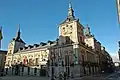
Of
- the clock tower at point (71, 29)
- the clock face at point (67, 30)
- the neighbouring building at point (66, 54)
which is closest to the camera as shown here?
the neighbouring building at point (66, 54)

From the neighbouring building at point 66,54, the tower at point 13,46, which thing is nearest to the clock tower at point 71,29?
the neighbouring building at point 66,54

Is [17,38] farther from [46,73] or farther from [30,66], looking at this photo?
[46,73]

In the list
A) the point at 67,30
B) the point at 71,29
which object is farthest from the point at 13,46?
the point at 71,29

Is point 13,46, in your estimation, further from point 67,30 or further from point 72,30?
point 72,30

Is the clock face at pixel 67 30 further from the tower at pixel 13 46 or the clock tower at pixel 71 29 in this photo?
the tower at pixel 13 46

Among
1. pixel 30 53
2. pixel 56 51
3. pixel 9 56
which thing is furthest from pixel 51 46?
pixel 9 56

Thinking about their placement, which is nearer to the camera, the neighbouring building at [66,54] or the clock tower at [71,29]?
the neighbouring building at [66,54]

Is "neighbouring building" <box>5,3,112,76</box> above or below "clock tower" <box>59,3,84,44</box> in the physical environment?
below

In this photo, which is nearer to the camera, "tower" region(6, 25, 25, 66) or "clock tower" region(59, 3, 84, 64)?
"clock tower" region(59, 3, 84, 64)

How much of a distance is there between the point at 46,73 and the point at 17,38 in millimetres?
29480

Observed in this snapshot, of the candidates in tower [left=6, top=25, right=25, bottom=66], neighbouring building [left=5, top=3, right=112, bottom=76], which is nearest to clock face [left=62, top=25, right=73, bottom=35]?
neighbouring building [left=5, top=3, right=112, bottom=76]

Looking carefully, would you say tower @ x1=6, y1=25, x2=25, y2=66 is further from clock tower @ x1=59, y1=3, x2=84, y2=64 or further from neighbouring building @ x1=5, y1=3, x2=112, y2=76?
clock tower @ x1=59, y1=3, x2=84, y2=64

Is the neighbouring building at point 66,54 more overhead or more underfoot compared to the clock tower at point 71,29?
more underfoot

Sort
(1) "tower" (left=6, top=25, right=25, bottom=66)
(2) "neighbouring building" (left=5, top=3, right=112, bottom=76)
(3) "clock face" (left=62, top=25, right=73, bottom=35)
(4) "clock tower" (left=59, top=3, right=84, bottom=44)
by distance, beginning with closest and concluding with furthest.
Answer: (2) "neighbouring building" (left=5, top=3, right=112, bottom=76) → (4) "clock tower" (left=59, top=3, right=84, bottom=44) → (3) "clock face" (left=62, top=25, right=73, bottom=35) → (1) "tower" (left=6, top=25, right=25, bottom=66)
